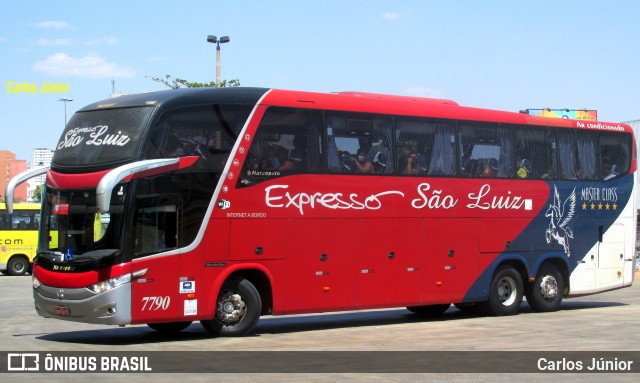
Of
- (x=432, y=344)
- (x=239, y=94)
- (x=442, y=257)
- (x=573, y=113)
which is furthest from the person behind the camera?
(x=573, y=113)

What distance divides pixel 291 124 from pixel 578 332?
245 inches

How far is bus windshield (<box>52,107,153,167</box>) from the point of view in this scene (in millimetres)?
15062

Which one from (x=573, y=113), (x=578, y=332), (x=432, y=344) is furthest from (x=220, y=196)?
(x=573, y=113)

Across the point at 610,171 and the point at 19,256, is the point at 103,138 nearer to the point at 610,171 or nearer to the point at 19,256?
the point at 610,171

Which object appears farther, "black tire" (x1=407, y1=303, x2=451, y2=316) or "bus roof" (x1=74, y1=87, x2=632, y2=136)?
"black tire" (x1=407, y1=303, x2=451, y2=316)

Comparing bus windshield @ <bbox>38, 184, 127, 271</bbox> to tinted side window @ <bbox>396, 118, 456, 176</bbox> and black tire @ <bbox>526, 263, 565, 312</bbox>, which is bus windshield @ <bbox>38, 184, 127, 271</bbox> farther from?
black tire @ <bbox>526, 263, 565, 312</bbox>

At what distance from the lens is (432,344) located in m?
15.1

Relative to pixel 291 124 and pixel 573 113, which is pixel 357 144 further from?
pixel 573 113

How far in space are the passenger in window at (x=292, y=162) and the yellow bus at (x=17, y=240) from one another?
26.0m

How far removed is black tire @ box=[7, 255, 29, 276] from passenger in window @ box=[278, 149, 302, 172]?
26.6m

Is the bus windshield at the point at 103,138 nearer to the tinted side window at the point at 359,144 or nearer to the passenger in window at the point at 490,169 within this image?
the tinted side window at the point at 359,144

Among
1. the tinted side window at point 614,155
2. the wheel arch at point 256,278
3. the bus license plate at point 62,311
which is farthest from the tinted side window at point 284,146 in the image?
the tinted side window at point 614,155

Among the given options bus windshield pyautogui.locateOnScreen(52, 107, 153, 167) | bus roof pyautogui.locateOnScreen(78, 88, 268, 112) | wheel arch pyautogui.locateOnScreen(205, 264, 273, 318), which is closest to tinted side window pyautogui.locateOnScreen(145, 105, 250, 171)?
bus roof pyautogui.locateOnScreen(78, 88, 268, 112)

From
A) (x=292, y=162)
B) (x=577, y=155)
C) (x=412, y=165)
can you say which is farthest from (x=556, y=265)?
(x=292, y=162)
